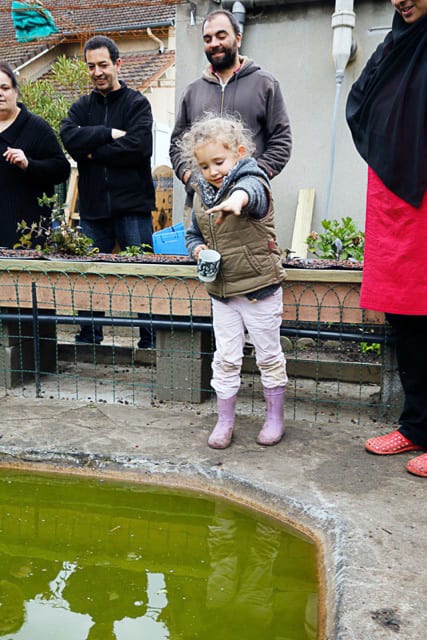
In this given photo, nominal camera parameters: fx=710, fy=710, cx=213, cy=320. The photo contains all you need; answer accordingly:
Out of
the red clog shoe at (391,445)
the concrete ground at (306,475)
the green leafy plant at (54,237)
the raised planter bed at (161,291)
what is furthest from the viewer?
the green leafy plant at (54,237)

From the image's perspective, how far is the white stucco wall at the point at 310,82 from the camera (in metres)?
5.62

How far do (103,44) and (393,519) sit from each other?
299 cm

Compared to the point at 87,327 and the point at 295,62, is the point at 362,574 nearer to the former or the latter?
the point at 87,327

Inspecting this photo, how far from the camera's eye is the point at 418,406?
2781 mm

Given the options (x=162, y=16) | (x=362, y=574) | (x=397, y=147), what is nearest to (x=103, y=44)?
(x=397, y=147)

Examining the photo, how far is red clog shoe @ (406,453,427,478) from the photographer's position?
263 centimetres

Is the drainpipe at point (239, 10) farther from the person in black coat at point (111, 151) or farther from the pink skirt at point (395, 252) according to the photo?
the pink skirt at point (395, 252)

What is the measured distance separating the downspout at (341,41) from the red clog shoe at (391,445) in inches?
130

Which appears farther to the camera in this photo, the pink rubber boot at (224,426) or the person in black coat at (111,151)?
the person in black coat at (111,151)

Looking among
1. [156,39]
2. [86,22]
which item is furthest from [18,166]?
[86,22]

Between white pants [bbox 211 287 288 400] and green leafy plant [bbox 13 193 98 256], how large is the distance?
1.11 metres

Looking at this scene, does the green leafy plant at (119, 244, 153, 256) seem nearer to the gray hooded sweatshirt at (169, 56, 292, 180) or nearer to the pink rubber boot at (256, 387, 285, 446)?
the gray hooded sweatshirt at (169, 56, 292, 180)

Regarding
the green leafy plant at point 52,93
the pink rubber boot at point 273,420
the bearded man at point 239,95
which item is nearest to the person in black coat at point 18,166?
the bearded man at point 239,95

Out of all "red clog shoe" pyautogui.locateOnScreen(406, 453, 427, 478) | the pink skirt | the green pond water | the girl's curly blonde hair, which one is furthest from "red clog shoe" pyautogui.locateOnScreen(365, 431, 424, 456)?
the girl's curly blonde hair
